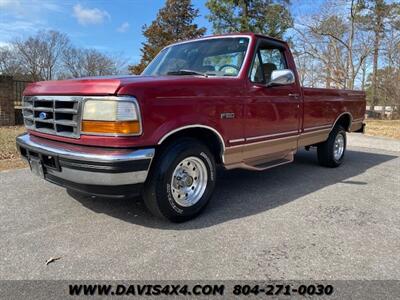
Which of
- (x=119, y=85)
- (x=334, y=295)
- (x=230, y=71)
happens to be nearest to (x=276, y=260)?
(x=334, y=295)

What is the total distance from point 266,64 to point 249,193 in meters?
1.85

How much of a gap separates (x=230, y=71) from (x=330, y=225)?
86.2 inches

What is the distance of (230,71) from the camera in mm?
4312

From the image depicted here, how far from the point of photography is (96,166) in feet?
9.82

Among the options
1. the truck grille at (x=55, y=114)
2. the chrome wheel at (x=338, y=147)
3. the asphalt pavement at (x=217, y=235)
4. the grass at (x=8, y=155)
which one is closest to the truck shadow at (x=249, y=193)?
the asphalt pavement at (x=217, y=235)

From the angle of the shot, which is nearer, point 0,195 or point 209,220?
point 209,220

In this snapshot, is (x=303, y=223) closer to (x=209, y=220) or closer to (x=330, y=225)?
(x=330, y=225)

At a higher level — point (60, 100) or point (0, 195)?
point (60, 100)

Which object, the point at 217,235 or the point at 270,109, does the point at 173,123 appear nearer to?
the point at 217,235

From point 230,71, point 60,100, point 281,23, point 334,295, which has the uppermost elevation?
point 281,23

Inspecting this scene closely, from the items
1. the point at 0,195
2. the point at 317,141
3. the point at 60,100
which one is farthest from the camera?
the point at 317,141

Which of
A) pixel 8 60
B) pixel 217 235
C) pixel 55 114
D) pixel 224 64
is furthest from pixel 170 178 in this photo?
pixel 8 60

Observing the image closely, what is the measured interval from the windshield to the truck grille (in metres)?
1.49

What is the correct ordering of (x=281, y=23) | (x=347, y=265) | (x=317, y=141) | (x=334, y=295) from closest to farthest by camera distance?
(x=334, y=295) < (x=347, y=265) < (x=317, y=141) < (x=281, y=23)
